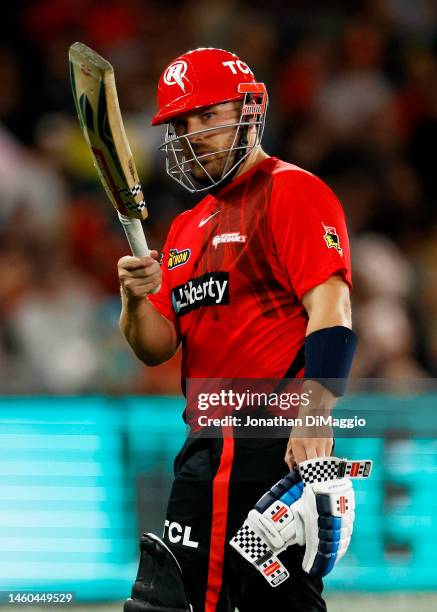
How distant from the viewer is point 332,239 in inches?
142

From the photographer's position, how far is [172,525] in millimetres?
3719

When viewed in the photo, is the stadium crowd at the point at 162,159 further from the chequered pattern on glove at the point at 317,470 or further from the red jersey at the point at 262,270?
the chequered pattern on glove at the point at 317,470

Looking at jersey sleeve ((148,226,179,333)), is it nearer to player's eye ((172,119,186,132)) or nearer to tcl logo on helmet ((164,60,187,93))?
player's eye ((172,119,186,132))

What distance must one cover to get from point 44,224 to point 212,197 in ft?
13.5

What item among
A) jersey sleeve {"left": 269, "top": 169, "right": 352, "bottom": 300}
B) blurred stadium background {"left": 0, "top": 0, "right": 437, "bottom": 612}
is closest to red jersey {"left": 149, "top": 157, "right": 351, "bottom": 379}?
jersey sleeve {"left": 269, "top": 169, "right": 352, "bottom": 300}

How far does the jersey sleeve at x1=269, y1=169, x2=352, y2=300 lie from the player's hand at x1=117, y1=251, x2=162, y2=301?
0.37 m

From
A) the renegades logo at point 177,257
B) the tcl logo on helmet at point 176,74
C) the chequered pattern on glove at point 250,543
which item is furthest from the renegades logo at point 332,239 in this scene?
the chequered pattern on glove at point 250,543

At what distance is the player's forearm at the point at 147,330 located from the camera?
392 cm

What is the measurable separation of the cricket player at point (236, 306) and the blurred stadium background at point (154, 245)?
4.06ft

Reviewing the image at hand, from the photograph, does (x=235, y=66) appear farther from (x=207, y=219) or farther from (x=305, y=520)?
(x=305, y=520)

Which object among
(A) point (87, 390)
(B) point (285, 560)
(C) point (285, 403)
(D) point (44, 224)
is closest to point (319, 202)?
(C) point (285, 403)

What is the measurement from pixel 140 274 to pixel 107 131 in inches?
18.3

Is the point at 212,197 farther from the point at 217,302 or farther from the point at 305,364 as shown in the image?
the point at 305,364

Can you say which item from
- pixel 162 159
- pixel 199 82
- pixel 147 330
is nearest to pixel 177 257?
pixel 147 330
